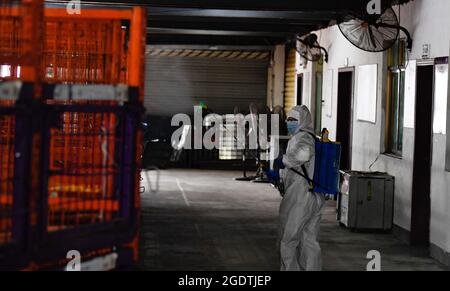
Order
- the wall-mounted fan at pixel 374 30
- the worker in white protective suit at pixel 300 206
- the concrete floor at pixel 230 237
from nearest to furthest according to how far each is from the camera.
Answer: the worker in white protective suit at pixel 300 206 → the concrete floor at pixel 230 237 → the wall-mounted fan at pixel 374 30

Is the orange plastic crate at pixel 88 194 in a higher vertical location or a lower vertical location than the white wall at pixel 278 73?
lower

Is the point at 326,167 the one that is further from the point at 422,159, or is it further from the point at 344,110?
the point at 344,110

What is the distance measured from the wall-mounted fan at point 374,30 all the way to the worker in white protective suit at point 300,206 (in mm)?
4310

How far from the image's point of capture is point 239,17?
2016 cm

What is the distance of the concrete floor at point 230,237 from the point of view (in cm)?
1177

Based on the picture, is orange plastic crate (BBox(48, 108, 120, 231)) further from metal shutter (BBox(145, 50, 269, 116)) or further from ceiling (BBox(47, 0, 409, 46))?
metal shutter (BBox(145, 50, 269, 116))

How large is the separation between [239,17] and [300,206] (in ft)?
34.2

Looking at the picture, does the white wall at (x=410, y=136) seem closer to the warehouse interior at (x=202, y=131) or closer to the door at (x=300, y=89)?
the warehouse interior at (x=202, y=131)

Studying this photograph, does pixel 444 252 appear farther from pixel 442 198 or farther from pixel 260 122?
pixel 260 122


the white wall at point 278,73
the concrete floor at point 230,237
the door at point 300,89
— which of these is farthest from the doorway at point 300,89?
the concrete floor at point 230,237

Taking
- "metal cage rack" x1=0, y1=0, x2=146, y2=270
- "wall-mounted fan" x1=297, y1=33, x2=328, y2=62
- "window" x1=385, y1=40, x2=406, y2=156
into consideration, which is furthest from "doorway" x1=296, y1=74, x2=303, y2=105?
"metal cage rack" x1=0, y1=0, x2=146, y2=270

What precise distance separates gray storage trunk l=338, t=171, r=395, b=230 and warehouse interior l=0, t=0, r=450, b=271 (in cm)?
2

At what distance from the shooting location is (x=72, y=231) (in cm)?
621
